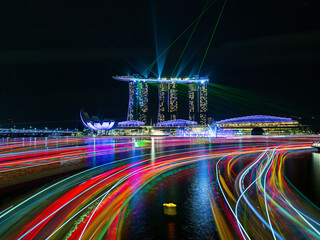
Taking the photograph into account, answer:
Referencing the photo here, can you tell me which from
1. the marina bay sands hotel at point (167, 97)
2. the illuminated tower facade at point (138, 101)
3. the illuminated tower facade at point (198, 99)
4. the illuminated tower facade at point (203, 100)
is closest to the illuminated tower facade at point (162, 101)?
the marina bay sands hotel at point (167, 97)

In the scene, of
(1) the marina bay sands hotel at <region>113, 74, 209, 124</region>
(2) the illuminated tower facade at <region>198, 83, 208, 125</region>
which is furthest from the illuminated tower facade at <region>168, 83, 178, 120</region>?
(2) the illuminated tower facade at <region>198, 83, 208, 125</region>

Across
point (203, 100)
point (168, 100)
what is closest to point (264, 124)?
point (203, 100)

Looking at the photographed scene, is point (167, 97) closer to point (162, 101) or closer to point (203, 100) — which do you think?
→ point (162, 101)

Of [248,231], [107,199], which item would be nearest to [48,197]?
[107,199]

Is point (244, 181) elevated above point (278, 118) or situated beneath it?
situated beneath

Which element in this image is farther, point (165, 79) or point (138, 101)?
point (165, 79)

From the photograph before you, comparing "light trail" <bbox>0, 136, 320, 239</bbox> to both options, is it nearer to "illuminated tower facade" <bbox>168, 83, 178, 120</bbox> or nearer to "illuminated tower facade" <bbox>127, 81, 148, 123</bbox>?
A: "illuminated tower facade" <bbox>127, 81, 148, 123</bbox>

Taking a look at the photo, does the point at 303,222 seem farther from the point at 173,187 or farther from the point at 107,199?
the point at 107,199
